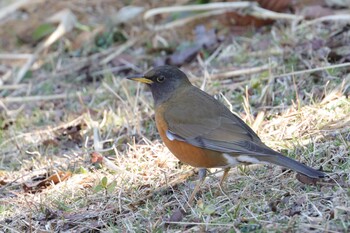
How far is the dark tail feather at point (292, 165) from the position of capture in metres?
4.07

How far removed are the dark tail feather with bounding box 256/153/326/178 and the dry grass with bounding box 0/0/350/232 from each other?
163 mm

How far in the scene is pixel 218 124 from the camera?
4805 millimetres

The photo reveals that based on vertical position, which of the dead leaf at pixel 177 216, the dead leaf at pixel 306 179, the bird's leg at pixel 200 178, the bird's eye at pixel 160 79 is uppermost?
the bird's eye at pixel 160 79

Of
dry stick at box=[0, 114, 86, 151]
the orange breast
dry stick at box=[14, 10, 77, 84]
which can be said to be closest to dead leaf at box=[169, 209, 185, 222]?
the orange breast

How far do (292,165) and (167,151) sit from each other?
1581 mm

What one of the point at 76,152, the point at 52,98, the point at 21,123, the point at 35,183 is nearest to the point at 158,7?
the point at 52,98

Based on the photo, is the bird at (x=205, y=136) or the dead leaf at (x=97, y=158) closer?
the bird at (x=205, y=136)

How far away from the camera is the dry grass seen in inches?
165

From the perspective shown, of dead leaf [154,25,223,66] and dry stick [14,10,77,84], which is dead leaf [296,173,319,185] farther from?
dry stick [14,10,77,84]

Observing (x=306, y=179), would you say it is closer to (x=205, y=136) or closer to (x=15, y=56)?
(x=205, y=136)

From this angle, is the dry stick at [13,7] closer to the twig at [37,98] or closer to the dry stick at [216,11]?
the dry stick at [216,11]

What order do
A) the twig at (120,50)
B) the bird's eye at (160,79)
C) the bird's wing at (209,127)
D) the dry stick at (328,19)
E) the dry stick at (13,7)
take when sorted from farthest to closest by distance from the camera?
the dry stick at (13,7)
the twig at (120,50)
the dry stick at (328,19)
the bird's eye at (160,79)
the bird's wing at (209,127)

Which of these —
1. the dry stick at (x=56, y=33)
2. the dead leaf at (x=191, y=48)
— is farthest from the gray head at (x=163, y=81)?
the dry stick at (x=56, y=33)

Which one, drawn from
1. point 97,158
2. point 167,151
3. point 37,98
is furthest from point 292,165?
point 37,98
